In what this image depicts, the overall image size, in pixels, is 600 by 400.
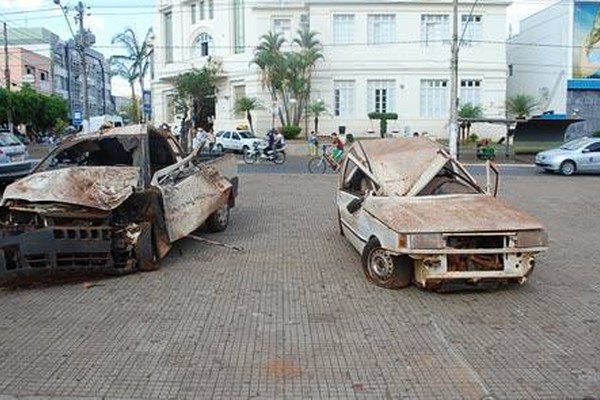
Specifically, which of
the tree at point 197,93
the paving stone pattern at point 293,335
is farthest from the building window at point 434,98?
the paving stone pattern at point 293,335

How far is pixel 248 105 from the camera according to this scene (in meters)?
46.9

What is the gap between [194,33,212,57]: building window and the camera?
52.9 meters

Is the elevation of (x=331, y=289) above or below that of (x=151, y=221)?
below

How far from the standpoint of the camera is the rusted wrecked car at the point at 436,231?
6.61m

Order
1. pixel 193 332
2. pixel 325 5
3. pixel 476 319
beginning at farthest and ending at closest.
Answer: pixel 325 5
pixel 476 319
pixel 193 332

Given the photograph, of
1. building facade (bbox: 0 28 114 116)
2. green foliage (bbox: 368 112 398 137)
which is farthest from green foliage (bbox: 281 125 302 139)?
building facade (bbox: 0 28 114 116)

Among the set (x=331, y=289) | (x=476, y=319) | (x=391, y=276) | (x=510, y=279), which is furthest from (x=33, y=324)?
(x=510, y=279)

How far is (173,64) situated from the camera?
5462 cm

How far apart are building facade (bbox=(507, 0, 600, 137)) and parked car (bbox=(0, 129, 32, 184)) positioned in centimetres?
4172

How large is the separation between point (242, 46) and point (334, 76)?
308 inches

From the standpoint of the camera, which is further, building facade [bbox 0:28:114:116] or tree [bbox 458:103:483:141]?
building facade [bbox 0:28:114:116]

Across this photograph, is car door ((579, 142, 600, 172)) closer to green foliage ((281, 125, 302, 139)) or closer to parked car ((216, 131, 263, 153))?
parked car ((216, 131, 263, 153))

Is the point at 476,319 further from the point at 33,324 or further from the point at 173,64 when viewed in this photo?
the point at 173,64

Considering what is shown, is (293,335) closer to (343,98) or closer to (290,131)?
(290,131)
